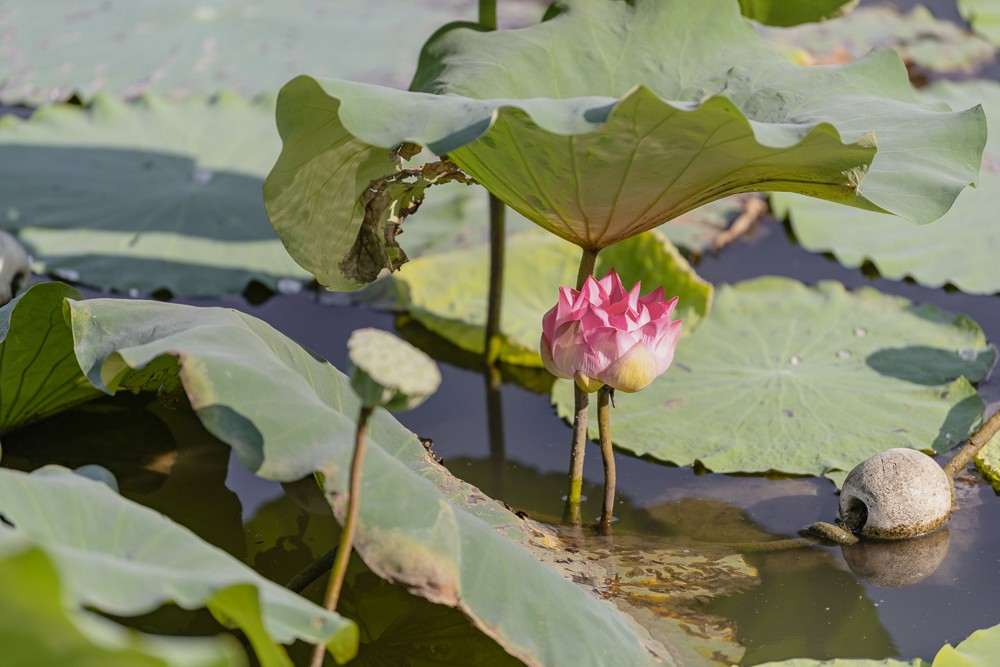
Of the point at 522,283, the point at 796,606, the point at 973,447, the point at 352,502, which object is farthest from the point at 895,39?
the point at 352,502

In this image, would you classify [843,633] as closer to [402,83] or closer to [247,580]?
[247,580]

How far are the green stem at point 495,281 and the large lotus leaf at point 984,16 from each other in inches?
99.7

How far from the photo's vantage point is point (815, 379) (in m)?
1.93

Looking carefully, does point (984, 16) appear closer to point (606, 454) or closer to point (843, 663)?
point (606, 454)

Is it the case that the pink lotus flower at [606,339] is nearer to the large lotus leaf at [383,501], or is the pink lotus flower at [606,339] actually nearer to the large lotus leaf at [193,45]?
the large lotus leaf at [383,501]

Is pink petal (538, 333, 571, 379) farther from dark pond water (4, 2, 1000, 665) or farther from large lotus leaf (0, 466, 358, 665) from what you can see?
large lotus leaf (0, 466, 358, 665)

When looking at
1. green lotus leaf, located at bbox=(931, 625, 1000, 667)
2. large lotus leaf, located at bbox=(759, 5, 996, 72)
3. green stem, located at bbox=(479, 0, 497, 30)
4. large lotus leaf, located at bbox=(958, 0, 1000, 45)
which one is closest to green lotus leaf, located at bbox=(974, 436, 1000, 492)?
green lotus leaf, located at bbox=(931, 625, 1000, 667)

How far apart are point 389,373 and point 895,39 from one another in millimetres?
3392

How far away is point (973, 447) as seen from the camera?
1.63 m

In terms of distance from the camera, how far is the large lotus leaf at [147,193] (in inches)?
91.3

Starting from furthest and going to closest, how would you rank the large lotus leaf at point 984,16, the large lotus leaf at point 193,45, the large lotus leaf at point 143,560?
the large lotus leaf at point 984,16 < the large lotus leaf at point 193,45 < the large lotus leaf at point 143,560

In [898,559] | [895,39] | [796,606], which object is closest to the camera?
[796,606]

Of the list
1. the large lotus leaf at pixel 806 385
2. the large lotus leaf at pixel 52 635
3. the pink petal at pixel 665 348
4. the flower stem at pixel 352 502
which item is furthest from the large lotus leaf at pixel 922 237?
the large lotus leaf at pixel 52 635

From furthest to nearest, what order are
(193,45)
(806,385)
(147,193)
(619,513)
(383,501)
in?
(193,45)
(147,193)
(806,385)
(619,513)
(383,501)
